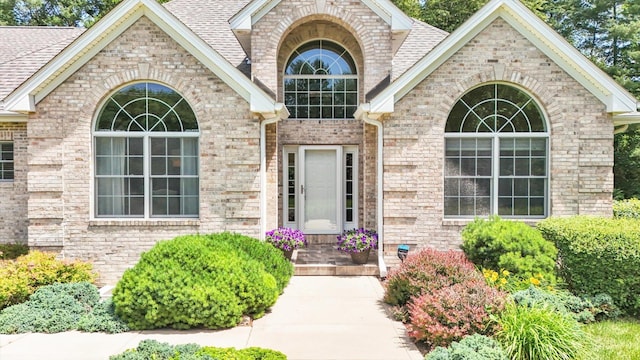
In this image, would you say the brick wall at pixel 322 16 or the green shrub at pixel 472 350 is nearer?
the green shrub at pixel 472 350

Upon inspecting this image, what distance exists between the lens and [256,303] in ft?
20.6

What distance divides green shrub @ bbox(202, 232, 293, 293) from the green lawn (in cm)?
477

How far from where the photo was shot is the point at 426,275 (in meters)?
6.50

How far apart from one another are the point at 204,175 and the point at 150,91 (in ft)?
6.88

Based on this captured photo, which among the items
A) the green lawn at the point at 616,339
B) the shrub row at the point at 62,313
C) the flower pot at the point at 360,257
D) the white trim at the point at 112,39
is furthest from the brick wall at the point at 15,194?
the green lawn at the point at 616,339

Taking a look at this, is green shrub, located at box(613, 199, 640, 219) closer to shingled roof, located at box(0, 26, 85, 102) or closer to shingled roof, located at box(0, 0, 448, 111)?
shingled roof, located at box(0, 0, 448, 111)

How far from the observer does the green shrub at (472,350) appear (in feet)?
14.6

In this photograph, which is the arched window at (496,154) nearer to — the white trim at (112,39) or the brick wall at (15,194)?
the white trim at (112,39)

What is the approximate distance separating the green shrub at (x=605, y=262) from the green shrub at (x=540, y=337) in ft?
6.15

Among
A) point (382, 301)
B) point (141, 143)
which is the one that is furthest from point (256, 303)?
point (141, 143)

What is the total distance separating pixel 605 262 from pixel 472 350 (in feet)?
11.5

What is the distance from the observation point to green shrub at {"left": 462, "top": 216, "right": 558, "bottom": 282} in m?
6.81

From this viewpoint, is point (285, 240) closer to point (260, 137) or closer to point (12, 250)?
point (260, 137)

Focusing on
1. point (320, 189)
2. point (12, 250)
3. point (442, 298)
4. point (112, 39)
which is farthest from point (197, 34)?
point (442, 298)
